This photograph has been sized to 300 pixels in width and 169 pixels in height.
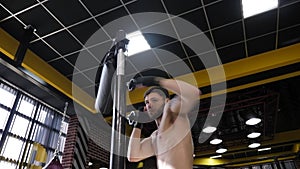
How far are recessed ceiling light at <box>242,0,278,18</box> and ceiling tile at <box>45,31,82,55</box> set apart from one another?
114 inches

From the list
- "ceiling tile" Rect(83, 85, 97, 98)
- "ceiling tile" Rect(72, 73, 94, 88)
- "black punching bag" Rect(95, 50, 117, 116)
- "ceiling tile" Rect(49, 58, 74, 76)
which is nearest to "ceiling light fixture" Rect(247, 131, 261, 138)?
"ceiling tile" Rect(83, 85, 97, 98)

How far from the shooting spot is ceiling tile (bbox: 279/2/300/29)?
374 cm

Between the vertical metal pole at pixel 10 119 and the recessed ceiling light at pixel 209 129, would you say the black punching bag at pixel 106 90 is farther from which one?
the recessed ceiling light at pixel 209 129

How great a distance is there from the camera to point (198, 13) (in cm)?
376

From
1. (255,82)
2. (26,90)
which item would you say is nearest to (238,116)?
(255,82)

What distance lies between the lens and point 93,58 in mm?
4629

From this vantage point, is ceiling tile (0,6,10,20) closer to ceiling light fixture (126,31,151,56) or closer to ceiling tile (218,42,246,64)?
ceiling light fixture (126,31,151,56)

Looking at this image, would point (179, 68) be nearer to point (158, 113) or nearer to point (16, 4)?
point (16, 4)

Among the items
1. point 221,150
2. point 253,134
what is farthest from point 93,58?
point 221,150

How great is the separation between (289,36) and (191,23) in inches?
71.5

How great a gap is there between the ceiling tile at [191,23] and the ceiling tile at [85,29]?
133cm

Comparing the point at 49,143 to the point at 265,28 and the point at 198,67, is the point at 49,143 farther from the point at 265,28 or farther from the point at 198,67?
the point at 265,28

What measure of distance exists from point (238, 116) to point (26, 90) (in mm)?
5115

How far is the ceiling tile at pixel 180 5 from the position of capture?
11.8 feet
